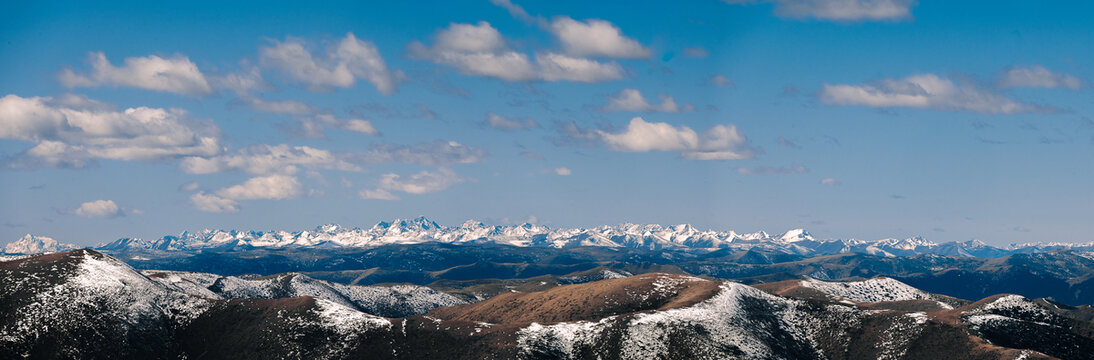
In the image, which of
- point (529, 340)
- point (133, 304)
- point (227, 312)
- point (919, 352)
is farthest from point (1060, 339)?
point (133, 304)

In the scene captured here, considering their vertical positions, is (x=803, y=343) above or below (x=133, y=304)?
below

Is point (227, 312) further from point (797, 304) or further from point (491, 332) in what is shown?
point (797, 304)

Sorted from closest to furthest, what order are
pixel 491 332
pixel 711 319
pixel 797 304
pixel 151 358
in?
pixel 151 358, pixel 491 332, pixel 711 319, pixel 797 304

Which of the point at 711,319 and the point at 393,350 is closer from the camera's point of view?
the point at 393,350

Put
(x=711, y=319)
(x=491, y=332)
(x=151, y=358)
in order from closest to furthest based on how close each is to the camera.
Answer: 1. (x=151, y=358)
2. (x=491, y=332)
3. (x=711, y=319)

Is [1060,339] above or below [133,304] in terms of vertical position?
below

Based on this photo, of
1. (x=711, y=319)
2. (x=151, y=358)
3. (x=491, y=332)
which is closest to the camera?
(x=151, y=358)

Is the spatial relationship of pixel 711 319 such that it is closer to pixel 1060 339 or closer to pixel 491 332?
pixel 491 332

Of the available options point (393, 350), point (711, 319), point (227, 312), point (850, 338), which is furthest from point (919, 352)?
point (227, 312)

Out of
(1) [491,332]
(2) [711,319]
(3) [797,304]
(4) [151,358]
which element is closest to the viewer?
(4) [151,358]
